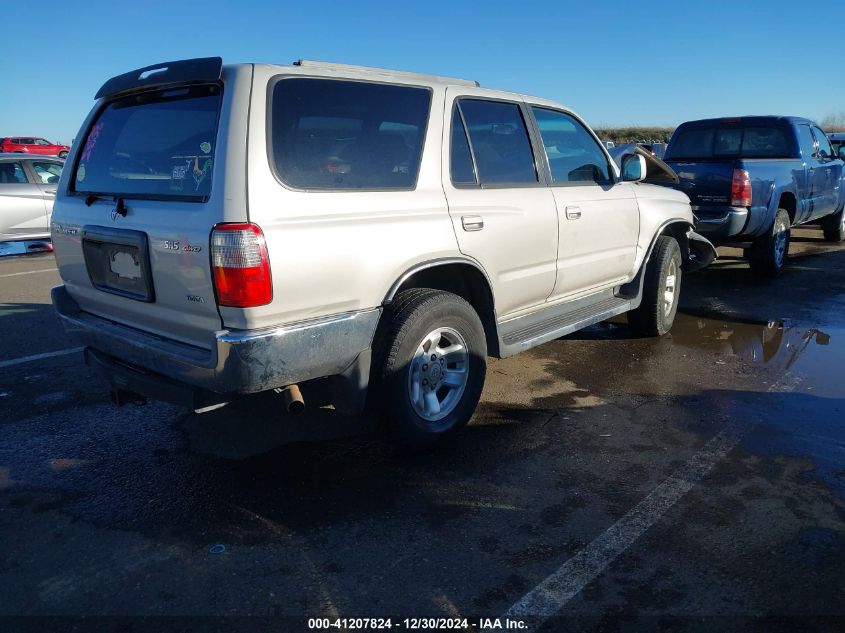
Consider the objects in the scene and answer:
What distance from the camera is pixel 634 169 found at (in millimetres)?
5246

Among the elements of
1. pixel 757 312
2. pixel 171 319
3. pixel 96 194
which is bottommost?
pixel 757 312

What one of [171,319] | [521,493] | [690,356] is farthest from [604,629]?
[690,356]

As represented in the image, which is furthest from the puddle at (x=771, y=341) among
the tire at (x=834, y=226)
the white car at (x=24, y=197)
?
the white car at (x=24, y=197)

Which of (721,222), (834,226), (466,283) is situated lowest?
(834,226)

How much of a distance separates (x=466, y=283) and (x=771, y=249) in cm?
621

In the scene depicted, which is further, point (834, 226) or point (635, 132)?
point (635, 132)

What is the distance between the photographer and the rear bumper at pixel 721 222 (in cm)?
778

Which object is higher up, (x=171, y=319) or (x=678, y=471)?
(x=171, y=319)

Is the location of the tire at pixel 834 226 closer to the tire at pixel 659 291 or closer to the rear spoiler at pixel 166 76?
the tire at pixel 659 291

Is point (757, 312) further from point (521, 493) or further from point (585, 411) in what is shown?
point (521, 493)

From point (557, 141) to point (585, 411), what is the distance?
1.90 meters

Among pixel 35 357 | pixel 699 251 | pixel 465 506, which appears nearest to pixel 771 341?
pixel 699 251

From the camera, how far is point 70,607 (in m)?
2.54

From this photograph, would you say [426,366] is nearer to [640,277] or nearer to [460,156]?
[460,156]
